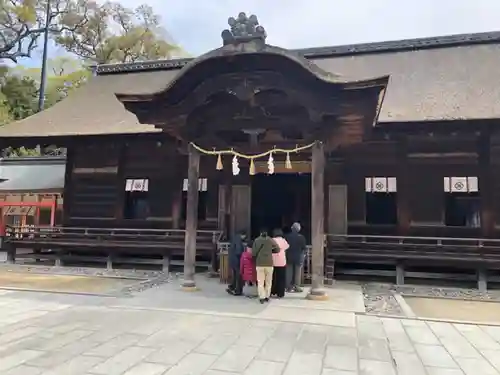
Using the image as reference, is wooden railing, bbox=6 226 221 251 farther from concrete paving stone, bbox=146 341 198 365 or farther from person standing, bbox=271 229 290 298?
concrete paving stone, bbox=146 341 198 365

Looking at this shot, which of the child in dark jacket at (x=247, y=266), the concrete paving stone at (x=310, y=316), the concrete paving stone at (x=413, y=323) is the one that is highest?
the child in dark jacket at (x=247, y=266)

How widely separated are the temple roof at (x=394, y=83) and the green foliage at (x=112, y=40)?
50.9ft

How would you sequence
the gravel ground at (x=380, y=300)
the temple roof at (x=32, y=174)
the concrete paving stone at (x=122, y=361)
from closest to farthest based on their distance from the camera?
the concrete paving stone at (x=122, y=361) < the gravel ground at (x=380, y=300) < the temple roof at (x=32, y=174)

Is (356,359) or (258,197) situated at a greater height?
(258,197)

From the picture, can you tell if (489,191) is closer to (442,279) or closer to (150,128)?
(442,279)

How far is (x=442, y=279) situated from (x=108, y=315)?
25.7 ft

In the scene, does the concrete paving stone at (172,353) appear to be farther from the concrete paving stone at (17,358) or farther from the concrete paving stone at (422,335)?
the concrete paving stone at (422,335)

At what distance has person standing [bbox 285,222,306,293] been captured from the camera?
→ 8195mm

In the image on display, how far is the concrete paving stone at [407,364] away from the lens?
3922 millimetres

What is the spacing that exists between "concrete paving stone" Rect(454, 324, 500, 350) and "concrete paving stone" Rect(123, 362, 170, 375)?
3.60 meters

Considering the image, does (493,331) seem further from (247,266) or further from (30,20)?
(30,20)

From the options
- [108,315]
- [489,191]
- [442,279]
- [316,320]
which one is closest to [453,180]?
[489,191]

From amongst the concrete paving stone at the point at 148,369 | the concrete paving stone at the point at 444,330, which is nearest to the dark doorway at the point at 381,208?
the concrete paving stone at the point at 444,330

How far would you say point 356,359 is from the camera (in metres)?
4.21
